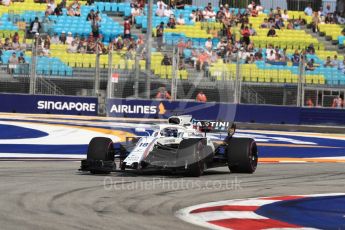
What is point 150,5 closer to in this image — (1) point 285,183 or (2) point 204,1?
(2) point 204,1

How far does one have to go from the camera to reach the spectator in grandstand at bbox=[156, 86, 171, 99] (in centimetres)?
3002

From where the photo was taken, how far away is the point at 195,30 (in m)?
38.4

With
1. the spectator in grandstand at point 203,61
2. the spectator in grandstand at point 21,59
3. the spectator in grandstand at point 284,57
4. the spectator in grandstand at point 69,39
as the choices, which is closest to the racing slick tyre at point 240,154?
the spectator in grandstand at point 203,61

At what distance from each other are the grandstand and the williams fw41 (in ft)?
48.7

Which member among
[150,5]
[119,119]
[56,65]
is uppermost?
[150,5]

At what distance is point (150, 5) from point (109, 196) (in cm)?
2344

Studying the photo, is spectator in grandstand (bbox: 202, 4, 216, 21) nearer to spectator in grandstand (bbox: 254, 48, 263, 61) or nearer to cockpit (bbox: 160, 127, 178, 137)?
spectator in grandstand (bbox: 254, 48, 263, 61)

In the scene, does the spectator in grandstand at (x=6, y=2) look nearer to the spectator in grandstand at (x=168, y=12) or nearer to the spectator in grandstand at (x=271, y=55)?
the spectator in grandstand at (x=168, y=12)

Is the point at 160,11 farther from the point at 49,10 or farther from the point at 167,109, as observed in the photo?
the point at 167,109

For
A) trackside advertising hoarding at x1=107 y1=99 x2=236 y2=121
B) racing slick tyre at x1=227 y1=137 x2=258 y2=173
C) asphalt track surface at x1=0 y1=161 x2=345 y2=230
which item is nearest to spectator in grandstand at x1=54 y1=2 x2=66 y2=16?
trackside advertising hoarding at x1=107 y1=99 x2=236 y2=121

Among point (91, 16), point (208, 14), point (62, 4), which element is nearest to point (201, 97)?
point (91, 16)

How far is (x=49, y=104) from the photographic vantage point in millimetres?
31188

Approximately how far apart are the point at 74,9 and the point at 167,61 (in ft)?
35.7

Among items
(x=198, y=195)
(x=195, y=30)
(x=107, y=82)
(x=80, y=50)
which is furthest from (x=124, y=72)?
(x=198, y=195)
